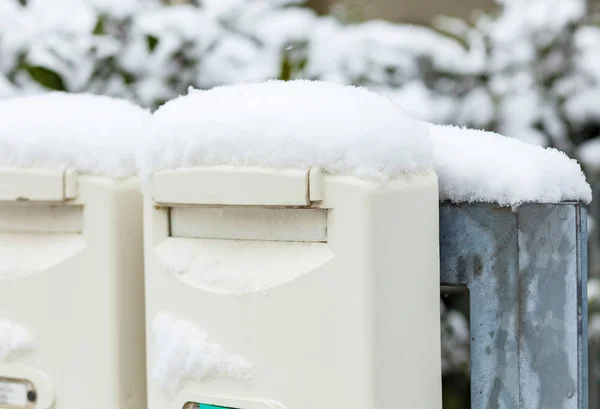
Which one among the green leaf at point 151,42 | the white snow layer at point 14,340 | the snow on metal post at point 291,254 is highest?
the green leaf at point 151,42

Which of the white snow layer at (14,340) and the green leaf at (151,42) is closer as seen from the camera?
the white snow layer at (14,340)

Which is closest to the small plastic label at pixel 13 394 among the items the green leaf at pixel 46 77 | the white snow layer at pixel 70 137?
the white snow layer at pixel 70 137

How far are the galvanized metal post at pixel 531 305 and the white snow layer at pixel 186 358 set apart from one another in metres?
0.39

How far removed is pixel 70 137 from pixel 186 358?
0.45m

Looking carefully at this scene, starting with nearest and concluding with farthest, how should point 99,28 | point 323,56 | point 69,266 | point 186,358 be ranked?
point 186,358 < point 69,266 < point 99,28 < point 323,56

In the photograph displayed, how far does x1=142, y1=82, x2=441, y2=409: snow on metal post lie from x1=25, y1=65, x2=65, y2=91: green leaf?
1046 millimetres

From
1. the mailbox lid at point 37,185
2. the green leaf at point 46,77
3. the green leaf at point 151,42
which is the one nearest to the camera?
the mailbox lid at point 37,185

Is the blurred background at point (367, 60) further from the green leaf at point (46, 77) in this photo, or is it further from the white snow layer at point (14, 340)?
the white snow layer at point (14, 340)

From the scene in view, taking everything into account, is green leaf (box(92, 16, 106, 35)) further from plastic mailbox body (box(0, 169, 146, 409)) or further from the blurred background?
plastic mailbox body (box(0, 169, 146, 409))

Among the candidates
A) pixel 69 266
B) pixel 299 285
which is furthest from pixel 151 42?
pixel 299 285

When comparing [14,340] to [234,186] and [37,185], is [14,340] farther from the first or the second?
[234,186]

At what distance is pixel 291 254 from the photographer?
1.11 m

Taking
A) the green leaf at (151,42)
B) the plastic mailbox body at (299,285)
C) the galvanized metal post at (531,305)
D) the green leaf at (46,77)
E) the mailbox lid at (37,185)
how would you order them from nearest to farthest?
the plastic mailbox body at (299,285) → the galvanized metal post at (531,305) → the mailbox lid at (37,185) → the green leaf at (46,77) → the green leaf at (151,42)

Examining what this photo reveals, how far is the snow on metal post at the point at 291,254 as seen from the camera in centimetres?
106
